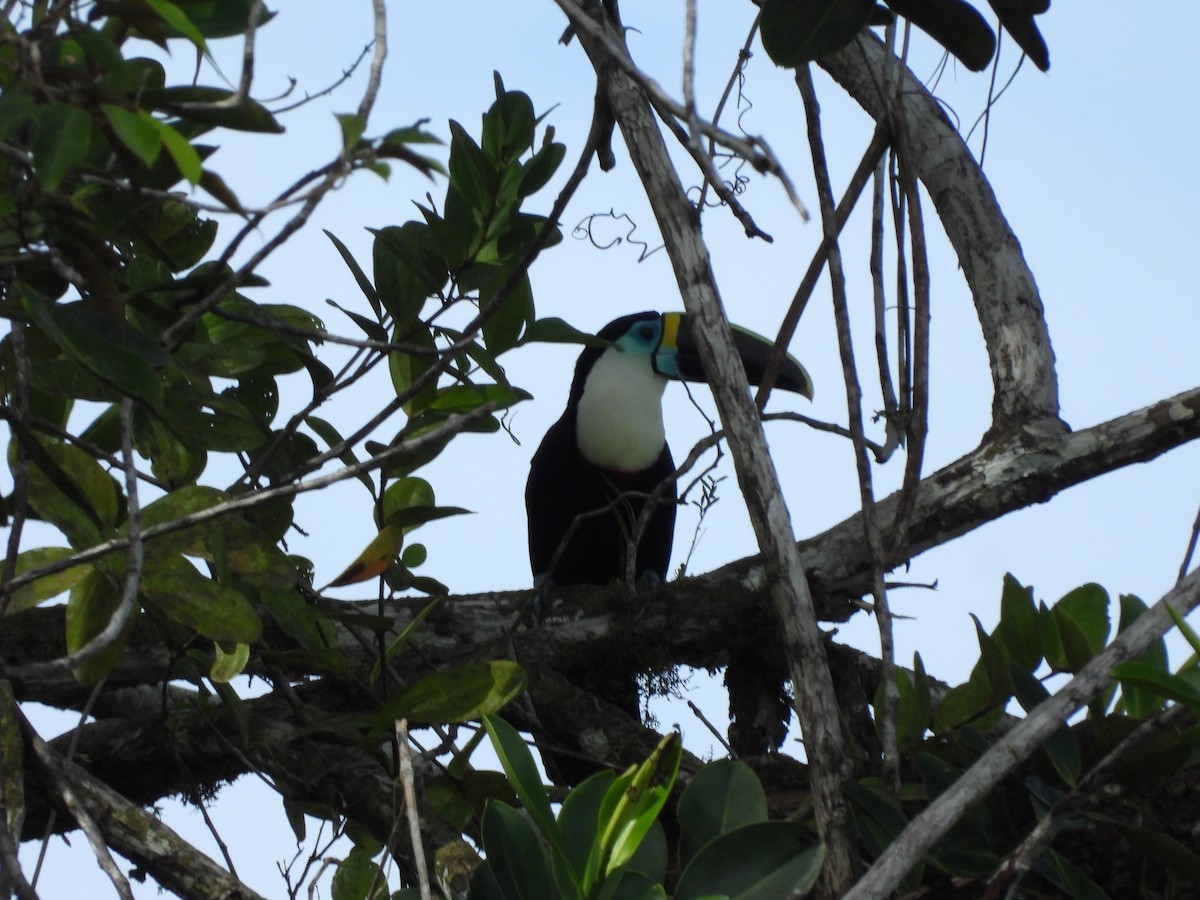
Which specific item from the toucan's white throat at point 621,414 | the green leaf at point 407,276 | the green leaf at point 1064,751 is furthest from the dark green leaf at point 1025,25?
the toucan's white throat at point 621,414

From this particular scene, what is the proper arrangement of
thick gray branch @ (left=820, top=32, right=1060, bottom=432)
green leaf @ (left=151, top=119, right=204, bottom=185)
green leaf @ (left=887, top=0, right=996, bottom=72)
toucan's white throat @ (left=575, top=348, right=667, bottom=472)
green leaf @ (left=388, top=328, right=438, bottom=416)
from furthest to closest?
toucan's white throat @ (left=575, top=348, right=667, bottom=472), thick gray branch @ (left=820, top=32, right=1060, bottom=432), green leaf @ (left=388, top=328, right=438, bottom=416), green leaf @ (left=887, top=0, right=996, bottom=72), green leaf @ (left=151, top=119, right=204, bottom=185)

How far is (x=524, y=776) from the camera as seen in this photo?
1269 mm

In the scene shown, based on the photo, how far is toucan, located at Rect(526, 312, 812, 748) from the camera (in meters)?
4.49

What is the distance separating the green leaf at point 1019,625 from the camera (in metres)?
1.85

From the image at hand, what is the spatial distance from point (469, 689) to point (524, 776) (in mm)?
399

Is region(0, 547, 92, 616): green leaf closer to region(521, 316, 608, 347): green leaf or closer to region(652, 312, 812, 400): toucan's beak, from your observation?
region(521, 316, 608, 347): green leaf

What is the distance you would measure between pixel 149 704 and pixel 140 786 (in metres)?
0.20

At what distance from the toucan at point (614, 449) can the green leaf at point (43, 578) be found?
8.77 ft

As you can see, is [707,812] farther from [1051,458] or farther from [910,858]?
[1051,458]

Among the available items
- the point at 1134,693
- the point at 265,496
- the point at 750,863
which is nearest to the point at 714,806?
the point at 750,863

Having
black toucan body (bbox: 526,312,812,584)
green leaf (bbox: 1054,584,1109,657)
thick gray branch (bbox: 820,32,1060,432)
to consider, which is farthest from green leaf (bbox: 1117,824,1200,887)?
black toucan body (bbox: 526,312,812,584)

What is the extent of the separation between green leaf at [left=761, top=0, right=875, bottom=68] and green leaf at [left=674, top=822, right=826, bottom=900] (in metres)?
0.79

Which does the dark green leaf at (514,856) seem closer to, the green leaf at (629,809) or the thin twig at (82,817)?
the green leaf at (629,809)

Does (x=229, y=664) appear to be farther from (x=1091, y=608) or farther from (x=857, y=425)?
(x=1091, y=608)
